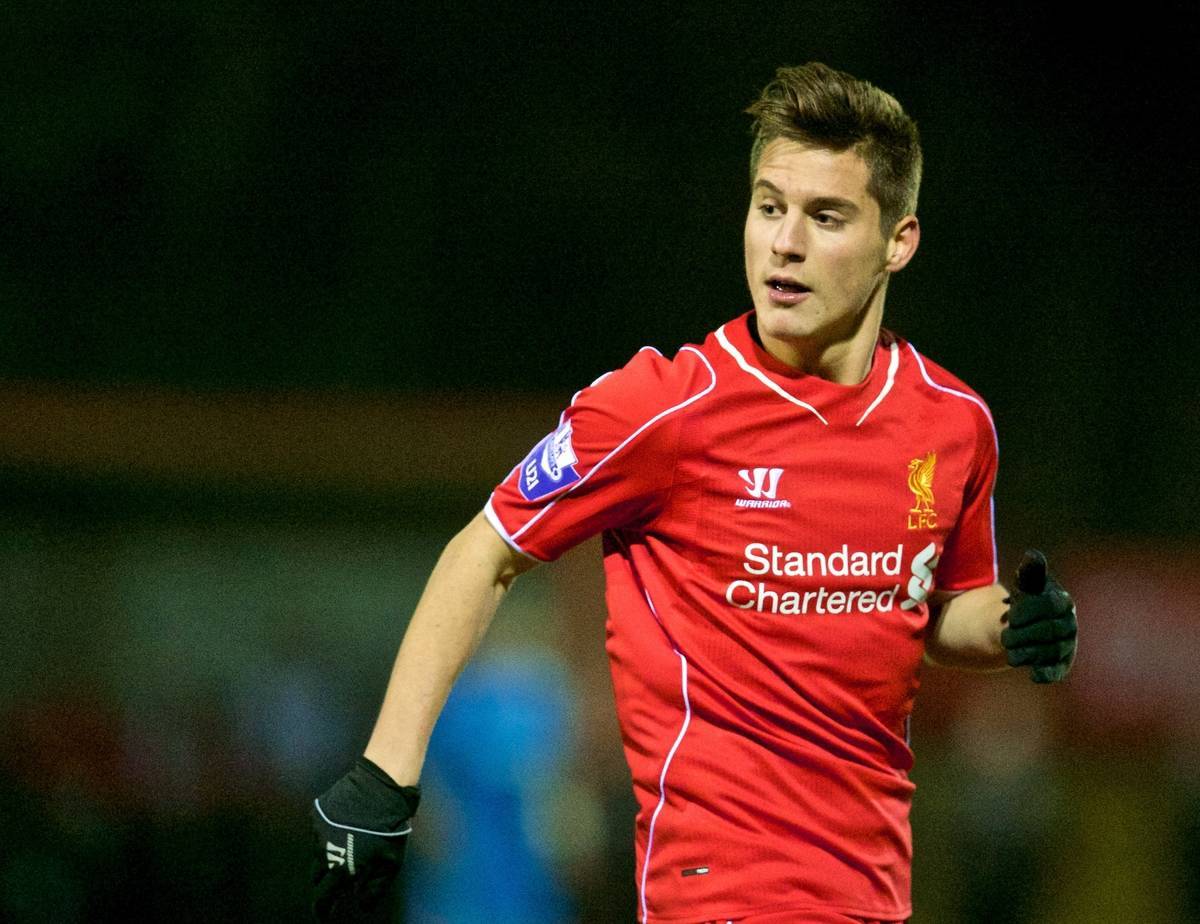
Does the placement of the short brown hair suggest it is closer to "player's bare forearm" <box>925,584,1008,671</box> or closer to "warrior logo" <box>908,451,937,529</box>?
"warrior logo" <box>908,451,937,529</box>

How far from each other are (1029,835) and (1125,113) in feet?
10.6

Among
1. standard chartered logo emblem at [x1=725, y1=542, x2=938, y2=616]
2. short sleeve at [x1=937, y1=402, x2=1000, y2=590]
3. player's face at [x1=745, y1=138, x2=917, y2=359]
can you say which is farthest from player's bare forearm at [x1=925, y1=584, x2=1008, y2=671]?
player's face at [x1=745, y1=138, x2=917, y2=359]

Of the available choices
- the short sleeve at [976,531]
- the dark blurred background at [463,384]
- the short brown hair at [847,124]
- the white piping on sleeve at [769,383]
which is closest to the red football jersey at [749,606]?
the white piping on sleeve at [769,383]

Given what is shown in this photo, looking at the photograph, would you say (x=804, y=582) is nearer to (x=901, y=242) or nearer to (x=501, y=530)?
(x=501, y=530)

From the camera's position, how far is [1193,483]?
6.72 m

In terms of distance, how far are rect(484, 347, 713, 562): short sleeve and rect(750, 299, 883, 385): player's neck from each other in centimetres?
13

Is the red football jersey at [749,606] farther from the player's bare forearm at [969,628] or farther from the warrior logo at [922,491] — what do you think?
the player's bare forearm at [969,628]

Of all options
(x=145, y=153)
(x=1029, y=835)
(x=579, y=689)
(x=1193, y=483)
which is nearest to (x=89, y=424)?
(x=145, y=153)

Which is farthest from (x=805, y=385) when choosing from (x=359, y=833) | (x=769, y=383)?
(x=359, y=833)

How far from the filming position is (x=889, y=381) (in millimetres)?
2309

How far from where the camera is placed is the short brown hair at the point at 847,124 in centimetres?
221

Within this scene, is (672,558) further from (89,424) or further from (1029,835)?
(89,424)

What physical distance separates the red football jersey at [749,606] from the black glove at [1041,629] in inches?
5.7

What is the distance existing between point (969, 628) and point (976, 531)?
0.14m
